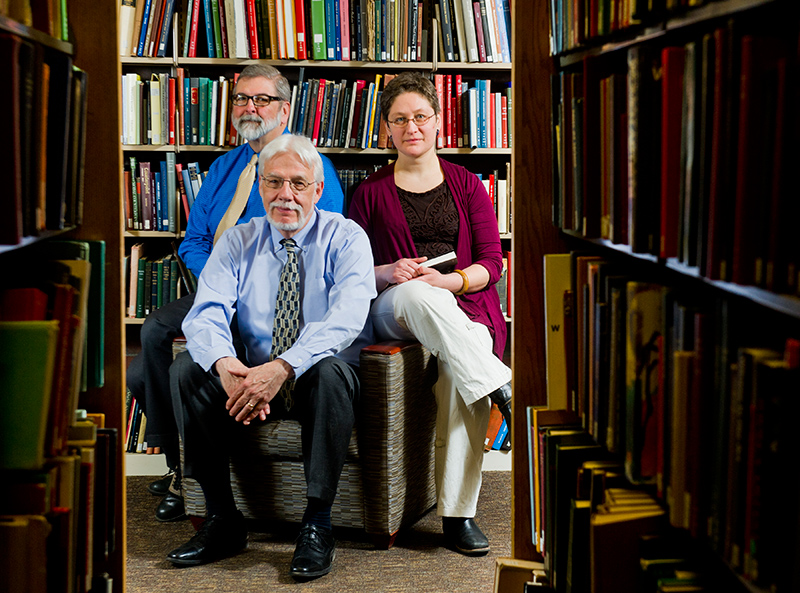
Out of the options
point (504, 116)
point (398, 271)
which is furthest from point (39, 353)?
point (504, 116)

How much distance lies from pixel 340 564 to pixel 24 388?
4.38 ft

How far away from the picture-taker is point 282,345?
229cm

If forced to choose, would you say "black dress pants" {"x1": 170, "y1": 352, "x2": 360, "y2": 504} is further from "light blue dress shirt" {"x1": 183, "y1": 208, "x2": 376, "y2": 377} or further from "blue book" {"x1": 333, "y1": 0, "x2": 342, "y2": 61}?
"blue book" {"x1": 333, "y1": 0, "x2": 342, "y2": 61}

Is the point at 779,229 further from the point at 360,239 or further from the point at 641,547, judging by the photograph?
the point at 360,239

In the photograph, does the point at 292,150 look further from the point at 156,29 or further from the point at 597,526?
the point at 597,526

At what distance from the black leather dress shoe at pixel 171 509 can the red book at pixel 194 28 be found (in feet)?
5.80

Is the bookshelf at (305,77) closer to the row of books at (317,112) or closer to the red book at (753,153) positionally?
the row of books at (317,112)

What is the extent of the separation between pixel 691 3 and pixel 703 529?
64 centimetres

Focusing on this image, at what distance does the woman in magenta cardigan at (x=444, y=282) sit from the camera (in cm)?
229

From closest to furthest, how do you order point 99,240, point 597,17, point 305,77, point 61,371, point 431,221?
1. point 61,371
2. point 597,17
3. point 99,240
4. point 431,221
5. point 305,77

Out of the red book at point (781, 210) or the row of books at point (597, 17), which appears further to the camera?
the row of books at point (597, 17)

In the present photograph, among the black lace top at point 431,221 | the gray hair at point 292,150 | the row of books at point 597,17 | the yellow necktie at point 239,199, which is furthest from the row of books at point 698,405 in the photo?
the yellow necktie at point 239,199

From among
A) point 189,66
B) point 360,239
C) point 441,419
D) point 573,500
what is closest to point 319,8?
point 189,66

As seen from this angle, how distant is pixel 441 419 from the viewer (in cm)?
240
